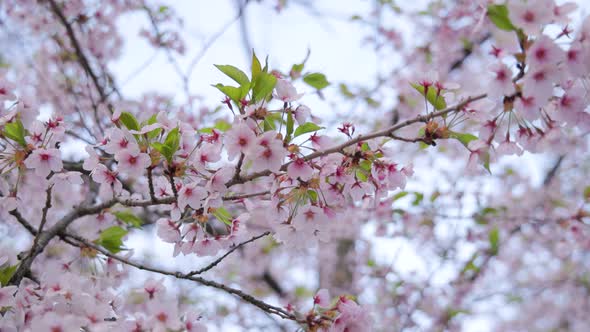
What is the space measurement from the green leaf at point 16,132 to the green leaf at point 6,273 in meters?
0.53

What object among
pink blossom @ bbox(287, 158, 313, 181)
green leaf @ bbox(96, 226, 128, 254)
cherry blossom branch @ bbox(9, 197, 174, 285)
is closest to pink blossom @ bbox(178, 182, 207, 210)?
cherry blossom branch @ bbox(9, 197, 174, 285)

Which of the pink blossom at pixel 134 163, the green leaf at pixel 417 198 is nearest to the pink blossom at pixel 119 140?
the pink blossom at pixel 134 163

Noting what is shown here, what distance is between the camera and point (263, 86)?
1.50 m

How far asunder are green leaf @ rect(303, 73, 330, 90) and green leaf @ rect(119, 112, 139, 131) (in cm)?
85

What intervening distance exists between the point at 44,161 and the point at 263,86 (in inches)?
32.4

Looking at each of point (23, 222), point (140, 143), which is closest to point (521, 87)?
point (140, 143)

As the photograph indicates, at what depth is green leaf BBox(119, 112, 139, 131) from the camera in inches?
62.6

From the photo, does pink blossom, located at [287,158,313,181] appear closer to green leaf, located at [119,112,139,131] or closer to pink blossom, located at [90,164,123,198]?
green leaf, located at [119,112,139,131]

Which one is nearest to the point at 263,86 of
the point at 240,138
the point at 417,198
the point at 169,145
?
the point at 240,138

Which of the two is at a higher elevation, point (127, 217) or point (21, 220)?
point (127, 217)

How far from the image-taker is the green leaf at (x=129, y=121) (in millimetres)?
1589

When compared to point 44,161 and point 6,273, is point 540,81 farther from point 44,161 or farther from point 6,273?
point 6,273

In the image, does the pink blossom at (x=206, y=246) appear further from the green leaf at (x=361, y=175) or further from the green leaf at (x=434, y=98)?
the green leaf at (x=434, y=98)

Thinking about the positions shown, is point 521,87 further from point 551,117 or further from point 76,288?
point 76,288
